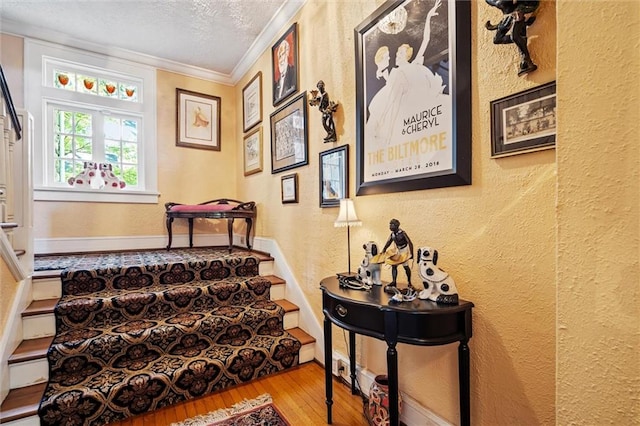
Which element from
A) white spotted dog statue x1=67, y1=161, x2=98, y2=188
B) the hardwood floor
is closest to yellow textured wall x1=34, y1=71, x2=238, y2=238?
white spotted dog statue x1=67, y1=161, x2=98, y2=188

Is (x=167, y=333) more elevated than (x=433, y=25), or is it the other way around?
(x=433, y=25)

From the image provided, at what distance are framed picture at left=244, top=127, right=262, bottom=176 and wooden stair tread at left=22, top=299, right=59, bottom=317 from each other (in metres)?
2.11

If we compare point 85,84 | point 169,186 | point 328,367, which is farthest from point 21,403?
point 85,84

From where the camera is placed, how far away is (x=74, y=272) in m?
2.23

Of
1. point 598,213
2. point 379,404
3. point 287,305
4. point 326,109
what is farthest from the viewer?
point 287,305

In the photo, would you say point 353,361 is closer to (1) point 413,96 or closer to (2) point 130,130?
(1) point 413,96

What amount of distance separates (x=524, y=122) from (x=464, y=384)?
3.56 ft

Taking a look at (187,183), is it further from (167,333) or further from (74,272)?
(167,333)

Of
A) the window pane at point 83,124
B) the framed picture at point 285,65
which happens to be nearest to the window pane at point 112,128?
the window pane at point 83,124

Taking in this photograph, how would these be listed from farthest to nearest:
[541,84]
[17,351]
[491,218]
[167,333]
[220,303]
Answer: [220,303], [167,333], [17,351], [491,218], [541,84]

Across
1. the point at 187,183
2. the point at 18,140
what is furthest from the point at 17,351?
the point at 187,183

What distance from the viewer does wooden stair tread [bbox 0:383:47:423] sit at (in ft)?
4.76

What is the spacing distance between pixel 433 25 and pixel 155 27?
9.47ft

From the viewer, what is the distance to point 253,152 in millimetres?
3582
